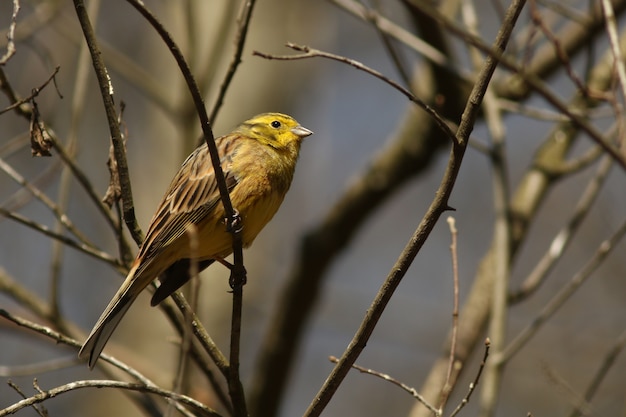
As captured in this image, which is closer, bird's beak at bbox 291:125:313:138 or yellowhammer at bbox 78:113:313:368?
yellowhammer at bbox 78:113:313:368

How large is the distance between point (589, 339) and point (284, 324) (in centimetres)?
376

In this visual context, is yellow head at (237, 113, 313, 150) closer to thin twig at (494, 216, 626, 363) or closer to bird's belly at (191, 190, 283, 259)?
bird's belly at (191, 190, 283, 259)

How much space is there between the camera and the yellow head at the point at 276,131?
16.4 feet

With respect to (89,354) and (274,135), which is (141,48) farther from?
(89,354)

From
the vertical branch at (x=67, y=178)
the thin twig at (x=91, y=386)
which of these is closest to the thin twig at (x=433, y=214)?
the thin twig at (x=91, y=386)

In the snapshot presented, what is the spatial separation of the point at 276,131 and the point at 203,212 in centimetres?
97

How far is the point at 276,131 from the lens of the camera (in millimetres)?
5129

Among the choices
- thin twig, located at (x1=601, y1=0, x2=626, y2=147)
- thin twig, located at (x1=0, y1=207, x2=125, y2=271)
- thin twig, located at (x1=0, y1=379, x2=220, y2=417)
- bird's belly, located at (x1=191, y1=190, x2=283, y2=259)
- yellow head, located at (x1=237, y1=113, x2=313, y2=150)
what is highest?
thin twig, located at (x1=601, y1=0, x2=626, y2=147)

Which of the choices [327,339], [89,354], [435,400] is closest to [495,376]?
[435,400]

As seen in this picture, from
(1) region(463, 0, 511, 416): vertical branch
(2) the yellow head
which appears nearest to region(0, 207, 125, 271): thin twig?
(2) the yellow head

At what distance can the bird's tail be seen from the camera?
3.62 m

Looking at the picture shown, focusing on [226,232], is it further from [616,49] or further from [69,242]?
[616,49]

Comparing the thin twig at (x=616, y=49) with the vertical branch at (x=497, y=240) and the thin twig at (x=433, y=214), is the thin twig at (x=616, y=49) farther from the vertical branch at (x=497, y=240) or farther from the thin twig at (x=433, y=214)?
the vertical branch at (x=497, y=240)

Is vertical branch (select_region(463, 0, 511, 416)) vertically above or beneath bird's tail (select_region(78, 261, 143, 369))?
above
